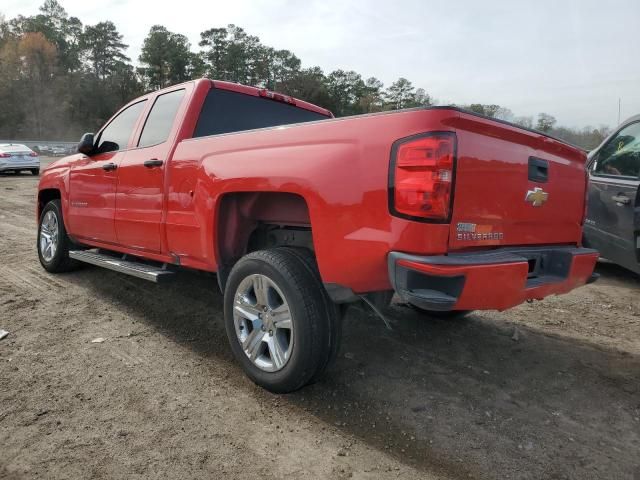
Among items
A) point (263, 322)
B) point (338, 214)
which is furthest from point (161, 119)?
point (338, 214)

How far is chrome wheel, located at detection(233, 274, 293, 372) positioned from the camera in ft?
8.91

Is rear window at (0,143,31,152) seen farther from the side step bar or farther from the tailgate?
the tailgate

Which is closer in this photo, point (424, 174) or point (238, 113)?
point (424, 174)

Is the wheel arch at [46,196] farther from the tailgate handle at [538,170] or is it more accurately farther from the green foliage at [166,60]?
the green foliage at [166,60]

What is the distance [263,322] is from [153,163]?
66.8 inches

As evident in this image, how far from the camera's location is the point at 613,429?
2.49 m

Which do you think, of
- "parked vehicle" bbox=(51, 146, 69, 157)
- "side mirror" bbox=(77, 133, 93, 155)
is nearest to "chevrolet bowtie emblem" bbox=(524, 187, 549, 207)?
"side mirror" bbox=(77, 133, 93, 155)

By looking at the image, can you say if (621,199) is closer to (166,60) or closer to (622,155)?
(622,155)

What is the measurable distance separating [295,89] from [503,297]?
5656 cm

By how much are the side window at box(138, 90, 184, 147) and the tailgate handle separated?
2721 millimetres

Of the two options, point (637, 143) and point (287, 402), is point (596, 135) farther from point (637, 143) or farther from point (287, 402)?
point (287, 402)

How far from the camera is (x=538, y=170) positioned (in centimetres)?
267

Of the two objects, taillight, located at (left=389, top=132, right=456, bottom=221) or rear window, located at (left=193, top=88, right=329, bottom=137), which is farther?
rear window, located at (left=193, top=88, right=329, bottom=137)

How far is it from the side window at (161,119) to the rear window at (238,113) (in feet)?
0.89
